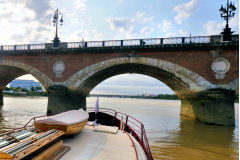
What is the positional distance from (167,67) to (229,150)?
932cm

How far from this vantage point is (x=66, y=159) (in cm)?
370

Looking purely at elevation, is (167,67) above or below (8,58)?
below

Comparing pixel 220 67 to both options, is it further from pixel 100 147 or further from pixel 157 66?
pixel 100 147

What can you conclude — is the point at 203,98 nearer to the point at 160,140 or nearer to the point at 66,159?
the point at 160,140

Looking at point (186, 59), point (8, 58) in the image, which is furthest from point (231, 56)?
point (8, 58)

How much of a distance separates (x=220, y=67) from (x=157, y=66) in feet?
19.4

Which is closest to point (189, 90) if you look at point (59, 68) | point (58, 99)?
point (58, 99)

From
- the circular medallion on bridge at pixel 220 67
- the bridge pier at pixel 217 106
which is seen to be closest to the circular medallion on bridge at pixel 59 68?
the bridge pier at pixel 217 106

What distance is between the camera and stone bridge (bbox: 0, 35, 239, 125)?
603 inches

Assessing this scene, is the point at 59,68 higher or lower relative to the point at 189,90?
higher

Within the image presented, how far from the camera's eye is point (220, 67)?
15.6m

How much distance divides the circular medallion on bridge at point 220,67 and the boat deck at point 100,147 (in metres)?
13.7

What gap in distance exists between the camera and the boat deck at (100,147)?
398cm

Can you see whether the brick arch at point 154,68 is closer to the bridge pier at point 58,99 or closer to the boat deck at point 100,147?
the bridge pier at point 58,99
